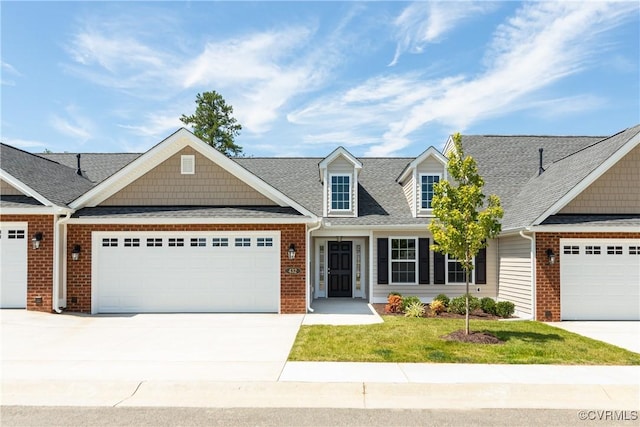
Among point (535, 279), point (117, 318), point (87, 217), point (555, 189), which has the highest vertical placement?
point (555, 189)

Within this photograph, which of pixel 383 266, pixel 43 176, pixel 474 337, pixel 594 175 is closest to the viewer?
pixel 474 337

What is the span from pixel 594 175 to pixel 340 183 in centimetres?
830

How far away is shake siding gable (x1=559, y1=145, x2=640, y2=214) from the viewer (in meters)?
13.6

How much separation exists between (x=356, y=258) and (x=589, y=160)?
28.5 feet

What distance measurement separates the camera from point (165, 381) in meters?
6.97

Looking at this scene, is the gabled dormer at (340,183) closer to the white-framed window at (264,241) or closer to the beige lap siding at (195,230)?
the beige lap siding at (195,230)

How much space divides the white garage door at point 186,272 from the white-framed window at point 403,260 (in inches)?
182

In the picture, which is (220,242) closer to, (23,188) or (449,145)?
(23,188)

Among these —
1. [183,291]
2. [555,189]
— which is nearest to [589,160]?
[555,189]

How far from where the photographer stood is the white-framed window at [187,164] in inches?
564

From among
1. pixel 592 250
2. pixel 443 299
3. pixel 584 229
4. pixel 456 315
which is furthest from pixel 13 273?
pixel 592 250

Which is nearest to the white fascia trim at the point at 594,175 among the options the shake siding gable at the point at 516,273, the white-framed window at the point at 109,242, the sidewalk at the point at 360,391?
the shake siding gable at the point at 516,273

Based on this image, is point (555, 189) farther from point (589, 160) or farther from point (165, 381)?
point (165, 381)

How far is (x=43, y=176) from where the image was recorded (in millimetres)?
15133
